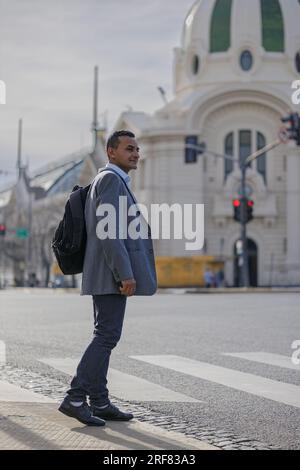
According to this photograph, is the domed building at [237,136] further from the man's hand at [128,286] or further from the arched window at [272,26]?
the man's hand at [128,286]

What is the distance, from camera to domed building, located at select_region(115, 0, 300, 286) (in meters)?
61.7

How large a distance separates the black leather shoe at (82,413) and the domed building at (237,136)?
5501 cm

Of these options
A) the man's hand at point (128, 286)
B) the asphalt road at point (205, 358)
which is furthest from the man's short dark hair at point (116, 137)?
the asphalt road at point (205, 358)

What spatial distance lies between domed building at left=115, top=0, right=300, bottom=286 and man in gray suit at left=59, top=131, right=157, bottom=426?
5482 centimetres

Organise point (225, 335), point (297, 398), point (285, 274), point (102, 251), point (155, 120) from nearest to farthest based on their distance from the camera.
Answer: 1. point (102, 251)
2. point (297, 398)
3. point (225, 335)
4. point (285, 274)
5. point (155, 120)

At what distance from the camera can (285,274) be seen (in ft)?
200

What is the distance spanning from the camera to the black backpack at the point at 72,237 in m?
6.16

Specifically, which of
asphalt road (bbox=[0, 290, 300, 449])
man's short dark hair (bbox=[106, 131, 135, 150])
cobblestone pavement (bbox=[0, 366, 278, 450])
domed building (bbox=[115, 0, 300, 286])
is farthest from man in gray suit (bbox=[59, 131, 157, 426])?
domed building (bbox=[115, 0, 300, 286])

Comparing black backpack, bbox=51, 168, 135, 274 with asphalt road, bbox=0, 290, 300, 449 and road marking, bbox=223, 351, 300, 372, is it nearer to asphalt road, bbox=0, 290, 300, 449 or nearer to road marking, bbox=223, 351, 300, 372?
asphalt road, bbox=0, 290, 300, 449

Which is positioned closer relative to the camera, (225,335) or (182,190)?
(225,335)

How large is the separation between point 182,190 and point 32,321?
1837 inches

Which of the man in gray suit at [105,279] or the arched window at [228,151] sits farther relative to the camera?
the arched window at [228,151]
